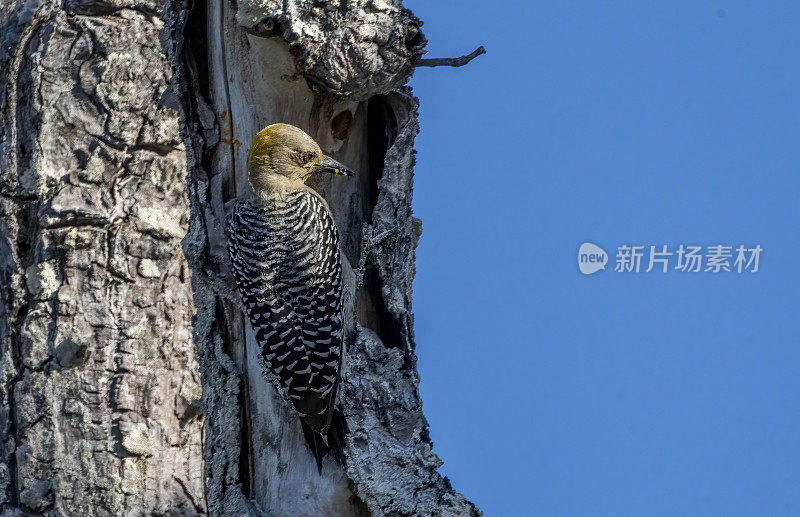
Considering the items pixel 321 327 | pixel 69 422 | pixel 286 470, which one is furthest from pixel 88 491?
pixel 321 327

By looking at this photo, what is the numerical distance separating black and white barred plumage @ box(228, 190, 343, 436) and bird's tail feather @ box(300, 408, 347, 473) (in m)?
0.06

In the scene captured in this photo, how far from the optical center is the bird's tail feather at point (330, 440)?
3.30 m

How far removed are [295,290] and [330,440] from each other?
58 centimetres

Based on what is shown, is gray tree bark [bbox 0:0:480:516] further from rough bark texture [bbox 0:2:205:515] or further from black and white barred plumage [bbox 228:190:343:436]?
black and white barred plumage [bbox 228:190:343:436]

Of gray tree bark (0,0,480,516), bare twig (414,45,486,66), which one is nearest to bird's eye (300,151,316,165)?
gray tree bark (0,0,480,516)

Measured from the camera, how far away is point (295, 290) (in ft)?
11.0

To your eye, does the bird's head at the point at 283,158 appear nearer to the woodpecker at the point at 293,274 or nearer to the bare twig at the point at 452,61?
the woodpecker at the point at 293,274

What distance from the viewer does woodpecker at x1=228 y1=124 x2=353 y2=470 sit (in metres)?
3.23

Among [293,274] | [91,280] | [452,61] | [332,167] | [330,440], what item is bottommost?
[330,440]

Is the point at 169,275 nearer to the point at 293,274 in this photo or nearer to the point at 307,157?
the point at 293,274

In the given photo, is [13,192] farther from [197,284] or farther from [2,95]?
[197,284]

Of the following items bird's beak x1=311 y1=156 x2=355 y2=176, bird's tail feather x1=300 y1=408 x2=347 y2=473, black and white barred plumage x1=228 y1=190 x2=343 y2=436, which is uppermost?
bird's beak x1=311 y1=156 x2=355 y2=176

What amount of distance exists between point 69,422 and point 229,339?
0.76 metres

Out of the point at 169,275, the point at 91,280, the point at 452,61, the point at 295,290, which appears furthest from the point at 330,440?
the point at 452,61
